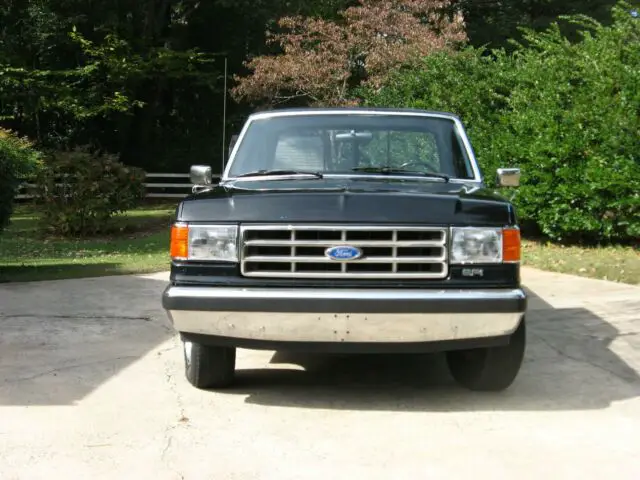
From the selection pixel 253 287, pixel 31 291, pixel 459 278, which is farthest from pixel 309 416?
pixel 31 291

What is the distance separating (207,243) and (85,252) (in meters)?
11.5

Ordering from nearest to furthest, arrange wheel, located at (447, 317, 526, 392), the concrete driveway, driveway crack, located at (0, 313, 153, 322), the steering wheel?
the concrete driveway → wheel, located at (447, 317, 526, 392) → the steering wheel → driveway crack, located at (0, 313, 153, 322)

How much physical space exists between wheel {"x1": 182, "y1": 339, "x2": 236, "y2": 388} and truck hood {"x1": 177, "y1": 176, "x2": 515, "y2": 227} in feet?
2.97

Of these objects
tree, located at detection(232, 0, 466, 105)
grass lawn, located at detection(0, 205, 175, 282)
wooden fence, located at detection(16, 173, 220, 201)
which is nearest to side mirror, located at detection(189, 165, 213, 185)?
grass lawn, located at detection(0, 205, 175, 282)

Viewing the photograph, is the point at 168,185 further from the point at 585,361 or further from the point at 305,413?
the point at 305,413

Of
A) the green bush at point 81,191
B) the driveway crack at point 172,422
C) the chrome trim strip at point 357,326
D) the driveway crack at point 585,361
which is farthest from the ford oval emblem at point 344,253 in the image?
the green bush at point 81,191

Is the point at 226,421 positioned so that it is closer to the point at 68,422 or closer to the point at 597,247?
the point at 68,422

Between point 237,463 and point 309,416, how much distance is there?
2.75 feet

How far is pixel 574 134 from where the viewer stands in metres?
12.1

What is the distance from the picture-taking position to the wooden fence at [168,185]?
103 ft

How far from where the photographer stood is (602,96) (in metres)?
11.9

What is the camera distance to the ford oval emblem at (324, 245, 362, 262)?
4.89 meters

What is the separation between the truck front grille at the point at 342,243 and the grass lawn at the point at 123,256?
5.92 metres

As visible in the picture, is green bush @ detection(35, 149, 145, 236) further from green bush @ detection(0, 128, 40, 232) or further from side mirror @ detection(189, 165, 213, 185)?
side mirror @ detection(189, 165, 213, 185)
